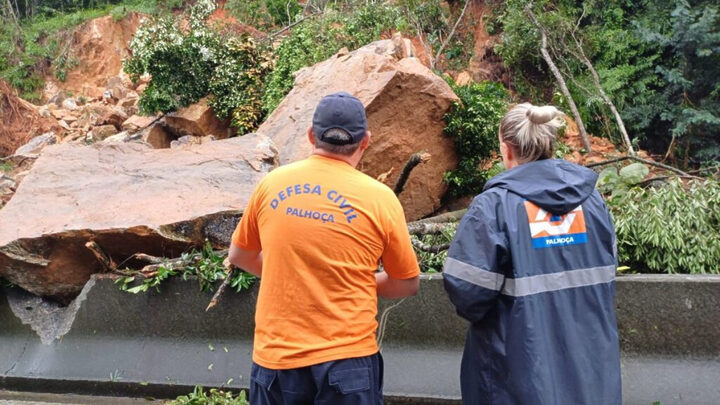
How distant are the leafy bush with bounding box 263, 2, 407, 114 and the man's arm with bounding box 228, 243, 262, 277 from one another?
611 cm

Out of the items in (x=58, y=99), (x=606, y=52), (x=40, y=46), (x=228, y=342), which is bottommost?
(x=228, y=342)

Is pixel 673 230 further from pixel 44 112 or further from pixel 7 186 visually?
pixel 44 112

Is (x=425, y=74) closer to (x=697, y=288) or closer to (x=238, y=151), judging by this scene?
(x=238, y=151)

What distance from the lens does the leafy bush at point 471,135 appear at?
699 cm

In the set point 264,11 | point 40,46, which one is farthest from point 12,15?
point 264,11

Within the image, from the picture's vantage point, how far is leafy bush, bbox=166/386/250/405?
4.35 meters

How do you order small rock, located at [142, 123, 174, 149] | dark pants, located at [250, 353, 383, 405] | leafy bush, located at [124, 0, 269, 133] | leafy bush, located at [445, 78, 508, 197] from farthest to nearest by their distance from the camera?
small rock, located at [142, 123, 174, 149] < leafy bush, located at [124, 0, 269, 133] < leafy bush, located at [445, 78, 508, 197] < dark pants, located at [250, 353, 383, 405]

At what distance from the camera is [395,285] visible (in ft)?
9.37

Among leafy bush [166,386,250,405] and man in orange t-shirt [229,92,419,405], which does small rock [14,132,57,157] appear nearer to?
leafy bush [166,386,250,405]

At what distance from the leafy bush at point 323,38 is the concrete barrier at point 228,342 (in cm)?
451

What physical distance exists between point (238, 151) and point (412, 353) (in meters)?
2.66

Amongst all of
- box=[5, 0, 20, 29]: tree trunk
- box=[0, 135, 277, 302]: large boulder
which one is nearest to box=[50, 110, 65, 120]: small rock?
box=[5, 0, 20, 29]: tree trunk

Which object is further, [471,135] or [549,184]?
[471,135]

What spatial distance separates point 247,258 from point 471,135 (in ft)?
14.6
